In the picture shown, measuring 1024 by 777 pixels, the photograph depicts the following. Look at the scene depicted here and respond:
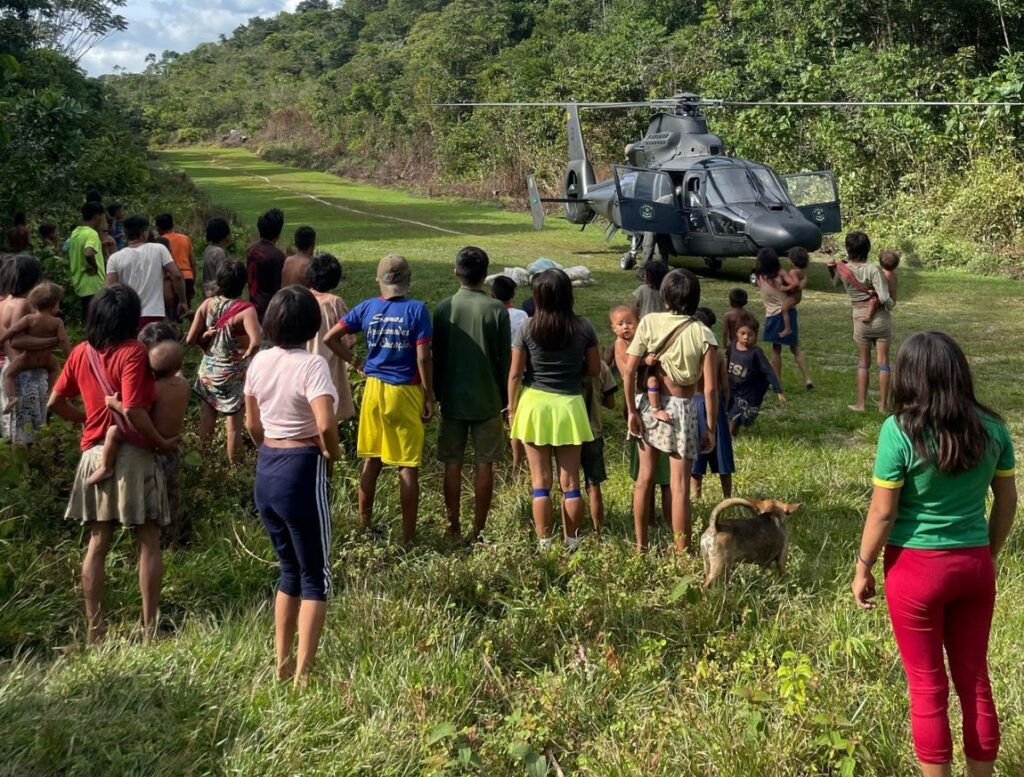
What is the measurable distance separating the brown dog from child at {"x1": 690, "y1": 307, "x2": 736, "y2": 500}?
0.55m

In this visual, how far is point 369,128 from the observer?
40.4 metres

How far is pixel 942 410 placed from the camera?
2.86 m


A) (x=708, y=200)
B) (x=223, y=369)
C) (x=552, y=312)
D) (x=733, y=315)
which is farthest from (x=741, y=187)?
(x=552, y=312)

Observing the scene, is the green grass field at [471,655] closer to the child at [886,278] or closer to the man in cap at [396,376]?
the man in cap at [396,376]

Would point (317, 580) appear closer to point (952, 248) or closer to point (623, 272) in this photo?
point (623, 272)

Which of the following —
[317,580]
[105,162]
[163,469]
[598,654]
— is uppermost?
[105,162]

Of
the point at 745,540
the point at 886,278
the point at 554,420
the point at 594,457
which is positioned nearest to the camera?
the point at 745,540

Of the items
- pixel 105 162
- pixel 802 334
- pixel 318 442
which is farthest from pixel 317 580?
pixel 105 162

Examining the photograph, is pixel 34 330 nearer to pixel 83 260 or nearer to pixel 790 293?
pixel 83 260

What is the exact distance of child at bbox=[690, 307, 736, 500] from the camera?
5.11 metres

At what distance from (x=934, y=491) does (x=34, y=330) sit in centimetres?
474

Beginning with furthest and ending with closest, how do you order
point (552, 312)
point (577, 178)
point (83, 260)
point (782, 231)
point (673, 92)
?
point (673, 92) < point (577, 178) < point (782, 231) < point (83, 260) < point (552, 312)

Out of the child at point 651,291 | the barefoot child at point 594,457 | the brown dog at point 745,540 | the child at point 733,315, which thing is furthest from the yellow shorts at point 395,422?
the child at point 733,315

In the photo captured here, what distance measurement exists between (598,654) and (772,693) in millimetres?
727
